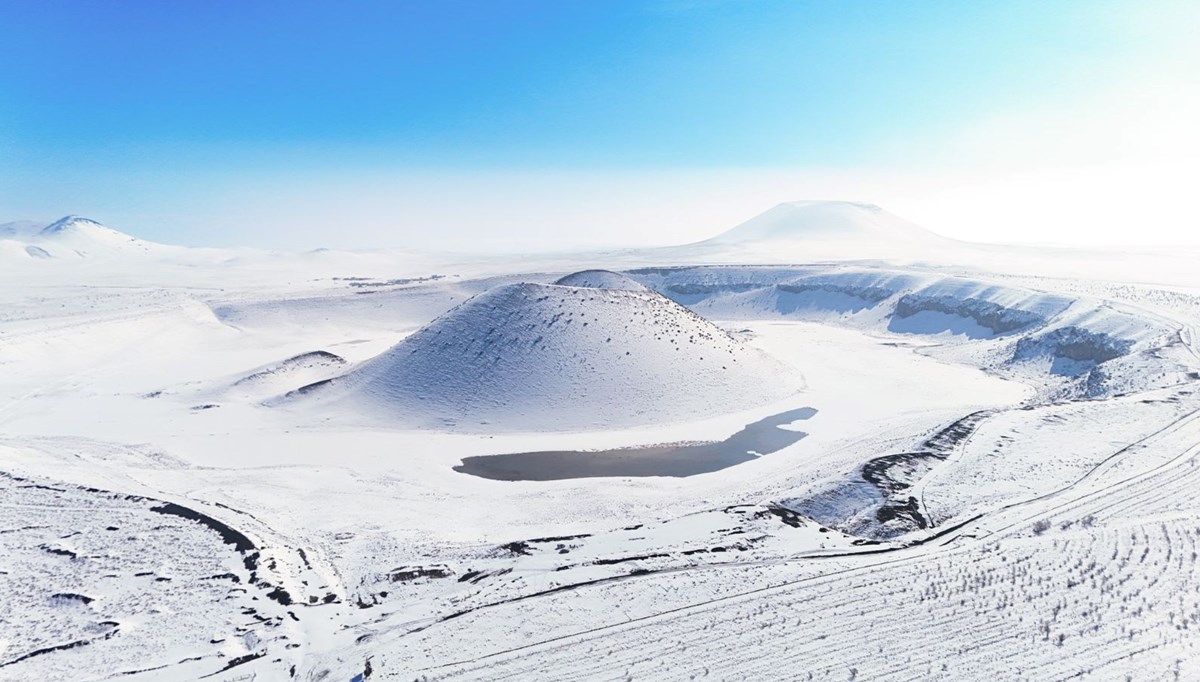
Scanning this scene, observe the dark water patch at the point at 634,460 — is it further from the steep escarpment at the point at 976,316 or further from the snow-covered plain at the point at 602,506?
the steep escarpment at the point at 976,316

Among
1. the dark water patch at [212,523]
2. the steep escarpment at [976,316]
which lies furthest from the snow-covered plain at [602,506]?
the steep escarpment at [976,316]

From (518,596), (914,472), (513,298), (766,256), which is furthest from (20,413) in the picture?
(766,256)

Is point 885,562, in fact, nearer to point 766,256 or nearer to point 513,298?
point 513,298

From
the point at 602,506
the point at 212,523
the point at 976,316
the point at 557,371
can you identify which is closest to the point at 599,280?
the point at 557,371

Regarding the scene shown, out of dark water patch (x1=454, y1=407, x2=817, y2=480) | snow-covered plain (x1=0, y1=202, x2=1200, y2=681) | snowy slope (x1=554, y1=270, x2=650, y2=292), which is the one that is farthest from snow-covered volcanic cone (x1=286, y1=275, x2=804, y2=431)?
snowy slope (x1=554, y1=270, x2=650, y2=292)

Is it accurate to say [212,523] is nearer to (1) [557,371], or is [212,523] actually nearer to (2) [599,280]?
(1) [557,371]
